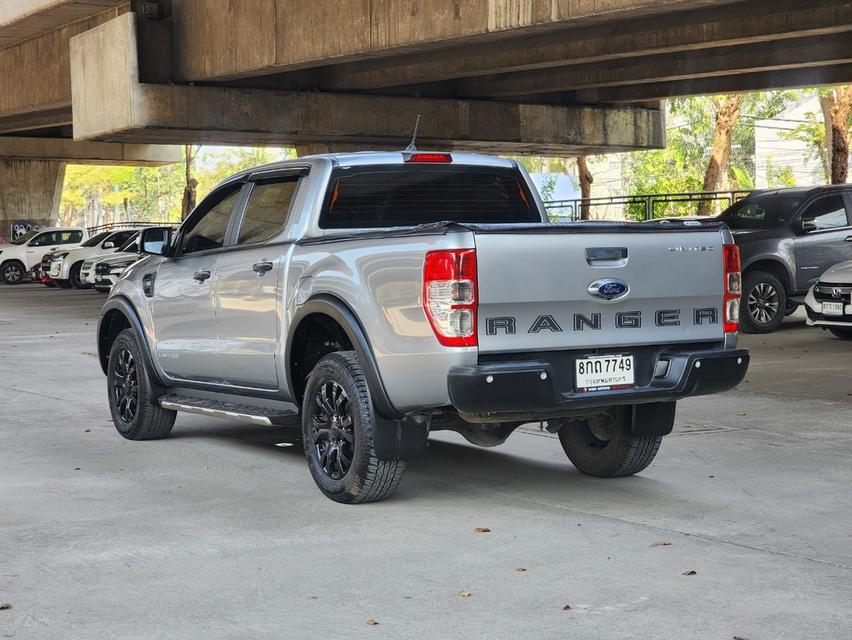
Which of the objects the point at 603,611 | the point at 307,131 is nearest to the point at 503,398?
the point at 603,611

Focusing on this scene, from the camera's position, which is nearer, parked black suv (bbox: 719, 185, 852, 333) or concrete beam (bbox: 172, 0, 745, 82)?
concrete beam (bbox: 172, 0, 745, 82)

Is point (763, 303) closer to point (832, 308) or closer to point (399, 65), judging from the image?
point (832, 308)

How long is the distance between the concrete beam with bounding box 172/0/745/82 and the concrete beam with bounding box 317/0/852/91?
1.21m

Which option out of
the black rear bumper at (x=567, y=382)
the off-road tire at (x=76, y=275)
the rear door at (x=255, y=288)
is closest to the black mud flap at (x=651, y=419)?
the black rear bumper at (x=567, y=382)

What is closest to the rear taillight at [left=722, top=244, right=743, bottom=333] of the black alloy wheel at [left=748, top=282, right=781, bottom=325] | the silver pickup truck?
the silver pickup truck

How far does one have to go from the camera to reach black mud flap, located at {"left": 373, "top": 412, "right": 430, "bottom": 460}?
7.00 m

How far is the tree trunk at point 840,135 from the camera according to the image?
35344mm

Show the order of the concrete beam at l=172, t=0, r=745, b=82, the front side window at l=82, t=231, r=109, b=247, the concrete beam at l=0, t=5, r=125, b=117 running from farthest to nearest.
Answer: the front side window at l=82, t=231, r=109, b=247 < the concrete beam at l=0, t=5, r=125, b=117 < the concrete beam at l=172, t=0, r=745, b=82

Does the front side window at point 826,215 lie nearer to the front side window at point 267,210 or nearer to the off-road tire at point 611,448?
the off-road tire at point 611,448

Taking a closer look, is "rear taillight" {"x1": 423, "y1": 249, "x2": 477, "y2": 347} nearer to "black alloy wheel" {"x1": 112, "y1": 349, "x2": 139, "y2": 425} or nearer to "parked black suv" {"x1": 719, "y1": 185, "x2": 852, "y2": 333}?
"black alloy wheel" {"x1": 112, "y1": 349, "x2": 139, "y2": 425}

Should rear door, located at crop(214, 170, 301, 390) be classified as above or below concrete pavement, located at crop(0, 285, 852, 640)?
above

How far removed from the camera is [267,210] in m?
A: 8.45

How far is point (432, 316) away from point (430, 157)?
1941mm

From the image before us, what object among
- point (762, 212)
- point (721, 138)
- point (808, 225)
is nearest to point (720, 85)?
point (762, 212)
